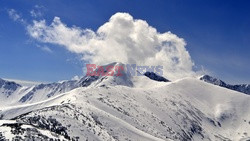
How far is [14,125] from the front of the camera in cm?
9706

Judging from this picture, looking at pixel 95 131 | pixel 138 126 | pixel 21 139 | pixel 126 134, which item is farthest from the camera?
pixel 138 126

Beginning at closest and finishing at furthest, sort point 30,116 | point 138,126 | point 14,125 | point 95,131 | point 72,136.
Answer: point 14,125 → point 72,136 → point 30,116 → point 95,131 → point 138,126

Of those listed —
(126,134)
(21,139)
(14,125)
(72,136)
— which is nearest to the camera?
(21,139)

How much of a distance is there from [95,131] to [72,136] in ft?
65.2

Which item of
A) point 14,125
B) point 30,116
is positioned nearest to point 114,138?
point 30,116

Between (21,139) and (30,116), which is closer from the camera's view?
(21,139)

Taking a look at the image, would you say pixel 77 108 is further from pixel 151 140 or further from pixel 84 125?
pixel 151 140

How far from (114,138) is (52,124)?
34.6 metres

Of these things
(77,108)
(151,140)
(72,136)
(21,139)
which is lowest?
(21,139)

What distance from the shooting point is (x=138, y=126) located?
19775 centimetres

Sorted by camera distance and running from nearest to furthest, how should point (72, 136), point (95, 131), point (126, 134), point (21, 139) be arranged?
point (21, 139)
point (72, 136)
point (95, 131)
point (126, 134)

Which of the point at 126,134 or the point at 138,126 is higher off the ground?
the point at 138,126

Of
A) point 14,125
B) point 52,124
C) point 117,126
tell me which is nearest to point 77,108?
point 117,126

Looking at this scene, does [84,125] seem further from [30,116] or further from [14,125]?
[14,125]
